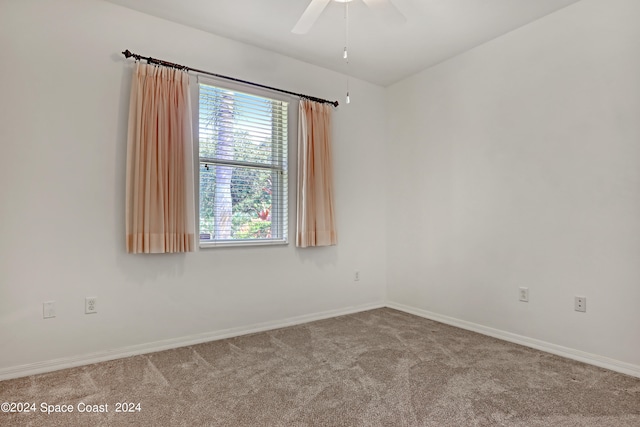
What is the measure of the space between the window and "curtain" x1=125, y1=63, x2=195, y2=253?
22 cm

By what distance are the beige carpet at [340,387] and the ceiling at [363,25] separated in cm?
265

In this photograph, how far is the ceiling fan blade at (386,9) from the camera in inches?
85.1

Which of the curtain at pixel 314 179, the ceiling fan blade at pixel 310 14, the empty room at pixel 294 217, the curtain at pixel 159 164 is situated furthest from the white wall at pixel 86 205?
the ceiling fan blade at pixel 310 14

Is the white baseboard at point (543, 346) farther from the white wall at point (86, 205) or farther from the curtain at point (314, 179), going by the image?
the white wall at point (86, 205)

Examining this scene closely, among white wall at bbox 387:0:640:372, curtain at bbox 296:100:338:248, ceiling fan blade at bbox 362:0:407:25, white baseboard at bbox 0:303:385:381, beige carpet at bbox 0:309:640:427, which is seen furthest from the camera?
curtain at bbox 296:100:338:248

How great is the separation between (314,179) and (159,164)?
1467 mm

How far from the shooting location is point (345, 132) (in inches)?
158

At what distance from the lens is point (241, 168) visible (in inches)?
131

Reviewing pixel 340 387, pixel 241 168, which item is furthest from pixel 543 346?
pixel 241 168

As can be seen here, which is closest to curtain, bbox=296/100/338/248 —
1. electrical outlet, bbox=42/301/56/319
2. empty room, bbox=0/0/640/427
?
empty room, bbox=0/0/640/427

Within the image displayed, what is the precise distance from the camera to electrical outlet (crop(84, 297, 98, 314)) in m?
2.56

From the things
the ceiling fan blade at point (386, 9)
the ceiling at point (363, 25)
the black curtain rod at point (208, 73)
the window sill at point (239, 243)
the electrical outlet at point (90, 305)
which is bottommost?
the electrical outlet at point (90, 305)

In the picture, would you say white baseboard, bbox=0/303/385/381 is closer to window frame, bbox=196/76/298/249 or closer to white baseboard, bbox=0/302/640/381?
white baseboard, bbox=0/302/640/381

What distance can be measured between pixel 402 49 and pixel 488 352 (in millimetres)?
2815
